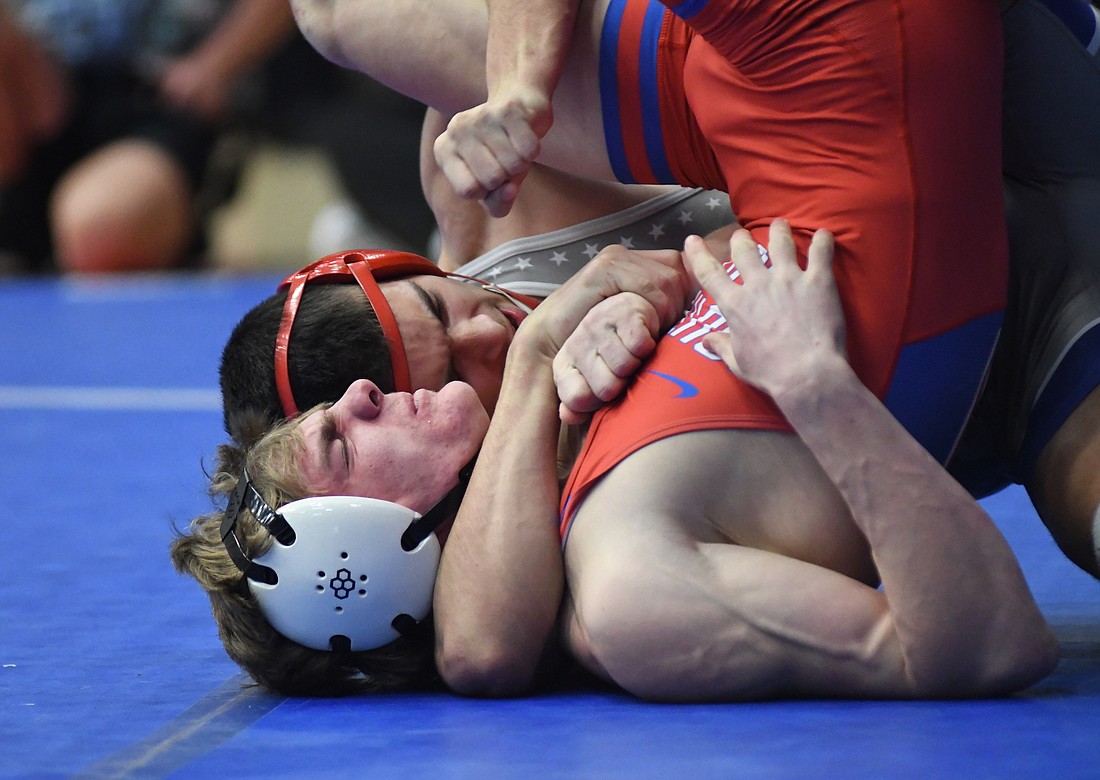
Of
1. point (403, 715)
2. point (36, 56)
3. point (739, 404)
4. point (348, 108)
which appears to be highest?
point (36, 56)

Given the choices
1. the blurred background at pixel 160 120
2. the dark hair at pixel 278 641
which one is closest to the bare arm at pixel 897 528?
the dark hair at pixel 278 641

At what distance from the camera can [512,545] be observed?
2037 mm

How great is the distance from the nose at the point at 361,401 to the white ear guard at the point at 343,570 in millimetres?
159

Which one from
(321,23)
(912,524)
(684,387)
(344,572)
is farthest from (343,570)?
(321,23)

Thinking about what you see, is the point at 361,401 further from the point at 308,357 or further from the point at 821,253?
the point at 821,253

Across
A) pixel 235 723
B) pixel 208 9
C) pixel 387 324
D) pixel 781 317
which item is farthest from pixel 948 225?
pixel 208 9

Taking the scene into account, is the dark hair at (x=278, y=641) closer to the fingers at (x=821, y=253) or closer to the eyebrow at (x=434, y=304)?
the eyebrow at (x=434, y=304)

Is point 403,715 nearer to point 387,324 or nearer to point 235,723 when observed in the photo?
point 235,723

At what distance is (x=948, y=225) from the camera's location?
1965 mm

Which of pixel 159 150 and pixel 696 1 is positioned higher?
pixel 159 150

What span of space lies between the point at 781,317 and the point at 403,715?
71cm

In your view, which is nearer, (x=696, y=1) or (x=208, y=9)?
(x=696, y=1)

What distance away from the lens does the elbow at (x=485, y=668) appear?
2.04 metres

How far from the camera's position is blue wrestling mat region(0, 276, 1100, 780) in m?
1.71
